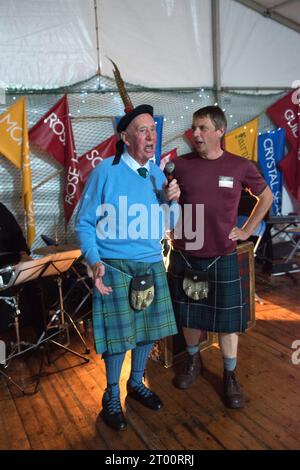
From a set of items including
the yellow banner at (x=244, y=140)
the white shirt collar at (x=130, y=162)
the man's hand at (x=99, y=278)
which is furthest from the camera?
the yellow banner at (x=244, y=140)

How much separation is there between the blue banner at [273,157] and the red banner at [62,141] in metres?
2.32

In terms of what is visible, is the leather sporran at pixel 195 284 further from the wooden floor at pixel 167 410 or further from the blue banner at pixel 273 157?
the blue banner at pixel 273 157

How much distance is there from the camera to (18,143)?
3.42m

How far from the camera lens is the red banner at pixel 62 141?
358 cm

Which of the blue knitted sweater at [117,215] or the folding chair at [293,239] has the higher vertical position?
the blue knitted sweater at [117,215]

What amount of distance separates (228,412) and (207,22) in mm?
4018

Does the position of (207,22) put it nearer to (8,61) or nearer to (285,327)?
(8,61)

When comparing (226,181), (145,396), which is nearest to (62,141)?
(226,181)

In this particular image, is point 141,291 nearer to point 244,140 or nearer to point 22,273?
point 22,273

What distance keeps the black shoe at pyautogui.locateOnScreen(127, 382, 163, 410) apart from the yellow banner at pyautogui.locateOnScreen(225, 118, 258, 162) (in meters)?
3.11

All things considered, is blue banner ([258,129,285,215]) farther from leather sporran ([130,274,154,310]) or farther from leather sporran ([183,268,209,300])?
leather sporran ([130,274,154,310])

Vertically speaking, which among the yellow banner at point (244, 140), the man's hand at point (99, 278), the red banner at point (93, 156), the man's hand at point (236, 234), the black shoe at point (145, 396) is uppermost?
the yellow banner at point (244, 140)

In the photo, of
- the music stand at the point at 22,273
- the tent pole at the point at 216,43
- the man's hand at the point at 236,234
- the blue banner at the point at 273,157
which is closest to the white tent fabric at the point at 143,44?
the tent pole at the point at 216,43

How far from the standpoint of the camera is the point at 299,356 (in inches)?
101
